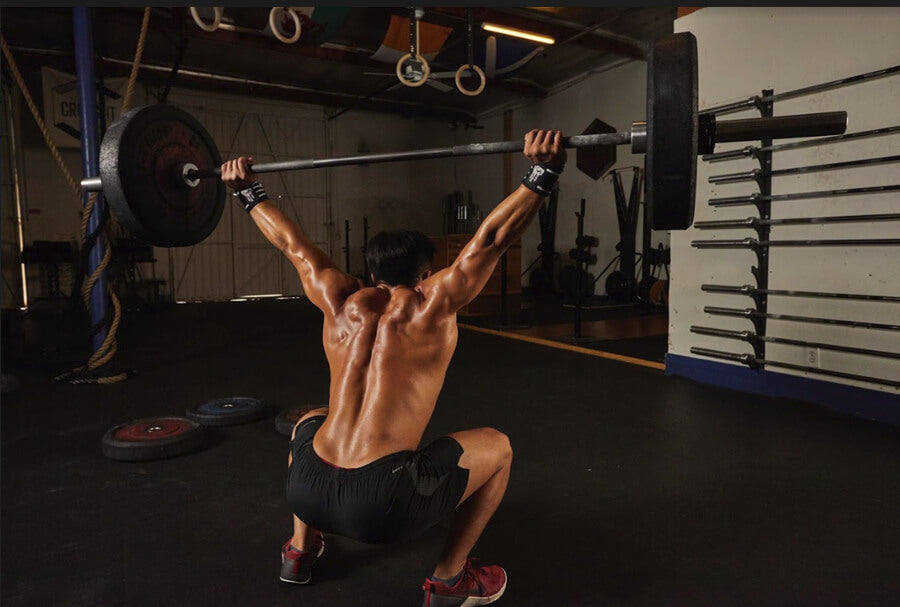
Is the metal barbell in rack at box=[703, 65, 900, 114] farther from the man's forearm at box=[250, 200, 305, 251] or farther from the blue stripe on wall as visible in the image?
the man's forearm at box=[250, 200, 305, 251]

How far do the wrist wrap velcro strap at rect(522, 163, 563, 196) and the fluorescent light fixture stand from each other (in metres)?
5.07

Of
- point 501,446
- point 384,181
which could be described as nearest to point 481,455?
point 501,446

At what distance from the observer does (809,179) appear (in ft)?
8.80

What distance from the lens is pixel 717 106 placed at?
3041mm

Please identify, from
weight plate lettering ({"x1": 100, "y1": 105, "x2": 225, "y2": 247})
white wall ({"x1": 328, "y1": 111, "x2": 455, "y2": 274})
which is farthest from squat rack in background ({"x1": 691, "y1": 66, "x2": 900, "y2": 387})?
white wall ({"x1": 328, "y1": 111, "x2": 455, "y2": 274})

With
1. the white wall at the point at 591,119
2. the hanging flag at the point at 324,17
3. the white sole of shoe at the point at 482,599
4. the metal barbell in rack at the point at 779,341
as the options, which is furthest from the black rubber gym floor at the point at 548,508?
the white wall at the point at 591,119

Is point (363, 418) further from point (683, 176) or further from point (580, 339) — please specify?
point (580, 339)

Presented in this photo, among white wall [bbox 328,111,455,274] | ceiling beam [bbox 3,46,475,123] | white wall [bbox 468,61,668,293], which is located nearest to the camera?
ceiling beam [bbox 3,46,475,123]

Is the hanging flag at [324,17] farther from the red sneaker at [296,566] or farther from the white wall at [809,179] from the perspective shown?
the red sneaker at [296,566]

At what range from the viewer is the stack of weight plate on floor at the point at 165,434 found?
211 centimetres

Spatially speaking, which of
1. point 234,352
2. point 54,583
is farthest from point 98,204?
point 54,583

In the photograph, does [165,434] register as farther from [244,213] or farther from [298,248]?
[244,213]

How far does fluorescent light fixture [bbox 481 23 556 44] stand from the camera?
580 centimetres

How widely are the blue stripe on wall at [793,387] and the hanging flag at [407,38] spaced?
4075 millimetres
